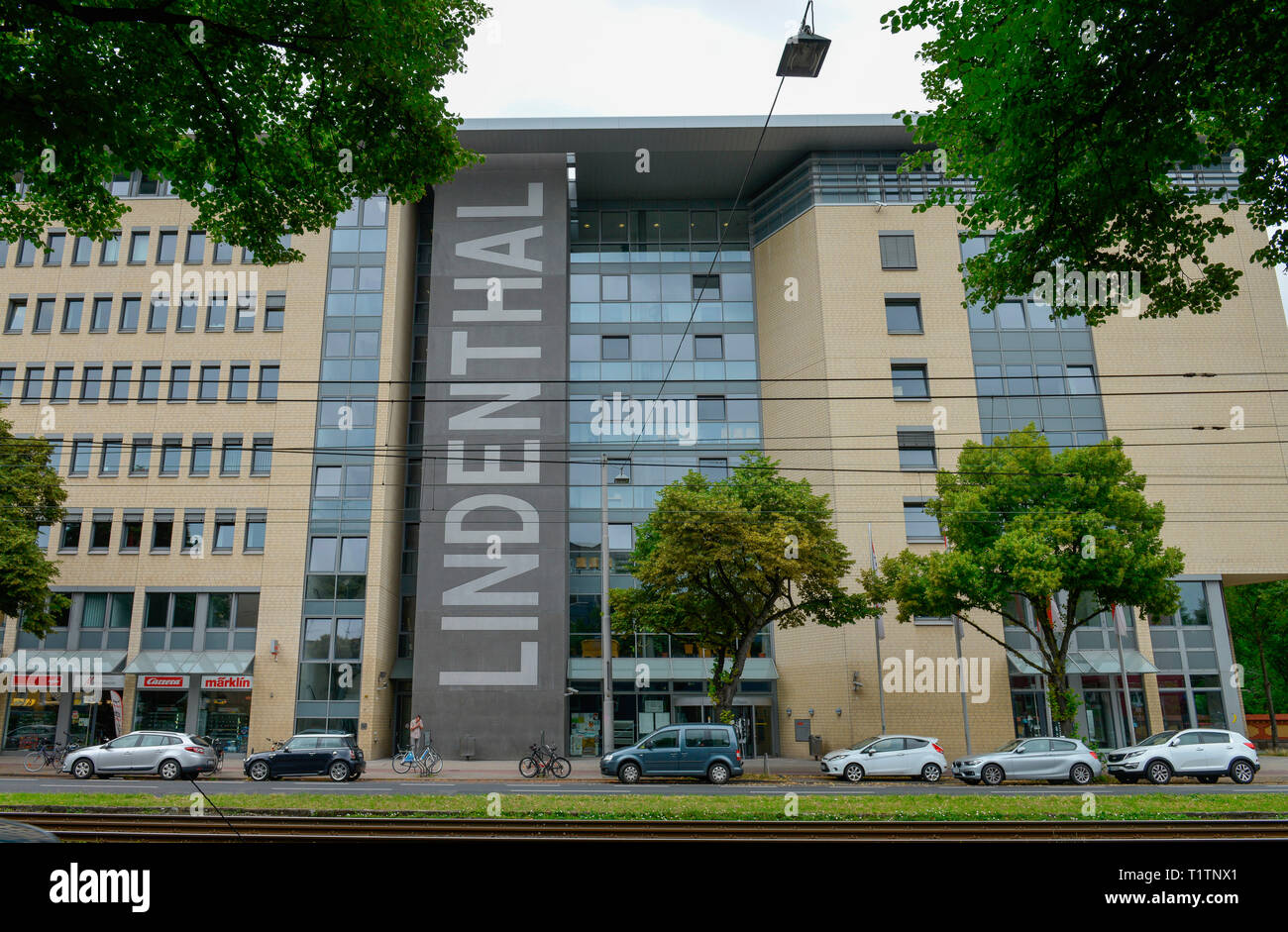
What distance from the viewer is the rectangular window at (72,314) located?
1410 inches

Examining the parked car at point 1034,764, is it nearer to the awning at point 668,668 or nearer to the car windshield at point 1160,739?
the car windshield at point 1160,739

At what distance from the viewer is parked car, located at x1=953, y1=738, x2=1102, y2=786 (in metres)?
22.3

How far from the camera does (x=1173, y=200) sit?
10.7m

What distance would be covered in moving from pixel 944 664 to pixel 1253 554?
14.4 m

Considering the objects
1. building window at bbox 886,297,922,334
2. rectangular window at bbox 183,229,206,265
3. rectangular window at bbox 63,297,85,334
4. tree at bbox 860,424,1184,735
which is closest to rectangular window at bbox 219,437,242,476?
rectangular window at bbox 183,229,206,265

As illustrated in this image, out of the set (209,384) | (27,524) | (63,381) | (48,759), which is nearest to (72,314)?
(63,381)

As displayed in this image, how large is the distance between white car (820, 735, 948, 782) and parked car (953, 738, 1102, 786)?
39.1 inches

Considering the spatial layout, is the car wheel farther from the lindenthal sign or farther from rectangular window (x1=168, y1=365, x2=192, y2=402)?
rectangular window (x1=168, y1=365, x2=192, y2=402)

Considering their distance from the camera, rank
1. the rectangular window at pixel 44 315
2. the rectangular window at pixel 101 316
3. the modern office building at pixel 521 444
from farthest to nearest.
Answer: the rectangular window at pixel 44 315 → the rectangular window at pixel 101 316 → the modern office building at pixel 521 444

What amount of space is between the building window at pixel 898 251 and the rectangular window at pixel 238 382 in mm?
28456

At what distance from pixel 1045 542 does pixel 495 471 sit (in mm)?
20640

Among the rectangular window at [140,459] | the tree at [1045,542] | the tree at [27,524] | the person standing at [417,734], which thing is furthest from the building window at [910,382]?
the tree at [27,524]
